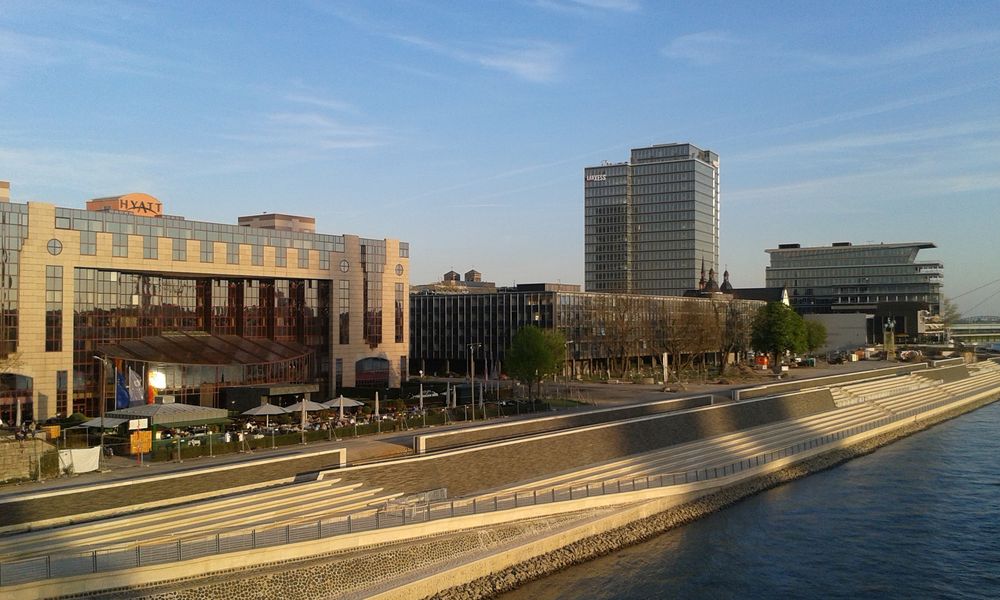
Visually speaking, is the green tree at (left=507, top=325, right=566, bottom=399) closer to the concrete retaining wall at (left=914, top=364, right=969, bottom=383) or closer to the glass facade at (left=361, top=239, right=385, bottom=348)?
the glass facade at (left=361, top=239, right=385, bottom=348)

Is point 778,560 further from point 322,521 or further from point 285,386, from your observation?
point 285,386

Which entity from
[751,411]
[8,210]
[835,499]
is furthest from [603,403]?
[8,210]

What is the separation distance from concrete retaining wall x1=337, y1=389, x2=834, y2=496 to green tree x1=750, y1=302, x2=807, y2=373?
62.8 m

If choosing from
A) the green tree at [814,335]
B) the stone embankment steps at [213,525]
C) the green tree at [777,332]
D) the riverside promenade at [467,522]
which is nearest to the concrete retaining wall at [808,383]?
the riverside promenade at [467,522]

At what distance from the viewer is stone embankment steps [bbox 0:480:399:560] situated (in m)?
27.7

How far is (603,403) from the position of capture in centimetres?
7338

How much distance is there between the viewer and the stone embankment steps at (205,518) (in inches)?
1089

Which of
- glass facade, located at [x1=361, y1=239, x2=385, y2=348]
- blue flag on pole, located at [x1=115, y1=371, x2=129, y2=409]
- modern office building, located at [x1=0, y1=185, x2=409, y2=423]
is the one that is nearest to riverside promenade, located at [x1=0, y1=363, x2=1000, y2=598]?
blue flag on pole, located at [x1=115, y1=371, x2=129, y2=409]

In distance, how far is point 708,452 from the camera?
56031 mm

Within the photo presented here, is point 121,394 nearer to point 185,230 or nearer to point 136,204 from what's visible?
point 185,230

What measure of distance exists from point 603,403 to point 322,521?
4464 centimetres

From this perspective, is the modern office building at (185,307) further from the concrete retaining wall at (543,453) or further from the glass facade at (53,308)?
the concrete retaining wall at (543,453)

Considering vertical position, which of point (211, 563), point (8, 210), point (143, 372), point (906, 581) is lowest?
point (906, 581)

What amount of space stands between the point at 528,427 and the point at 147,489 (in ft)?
78.9
